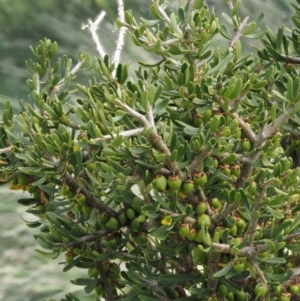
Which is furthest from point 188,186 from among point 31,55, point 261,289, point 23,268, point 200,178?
point 31,55

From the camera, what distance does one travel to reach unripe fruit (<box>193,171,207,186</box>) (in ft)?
1.31

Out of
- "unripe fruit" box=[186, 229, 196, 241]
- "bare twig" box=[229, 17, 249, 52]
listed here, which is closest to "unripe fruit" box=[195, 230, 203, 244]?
"unripe fruit" box=[186, 229, 196, 241]

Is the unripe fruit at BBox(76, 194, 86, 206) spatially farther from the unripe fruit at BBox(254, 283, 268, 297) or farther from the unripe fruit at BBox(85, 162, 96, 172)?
the unripe fruit at BBox(254, 283, 268, 297)

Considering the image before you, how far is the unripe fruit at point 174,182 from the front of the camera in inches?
15.3

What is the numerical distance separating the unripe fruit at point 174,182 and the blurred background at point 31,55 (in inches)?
18.3

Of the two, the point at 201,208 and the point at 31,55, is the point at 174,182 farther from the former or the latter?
the point at 31,55

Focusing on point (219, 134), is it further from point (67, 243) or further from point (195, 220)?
point (67, 243)

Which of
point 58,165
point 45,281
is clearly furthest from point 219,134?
point 45,281

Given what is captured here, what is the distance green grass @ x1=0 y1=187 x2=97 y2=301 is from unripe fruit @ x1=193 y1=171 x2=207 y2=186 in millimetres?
460

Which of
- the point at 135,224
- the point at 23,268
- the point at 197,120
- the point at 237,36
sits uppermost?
the point at 237,36

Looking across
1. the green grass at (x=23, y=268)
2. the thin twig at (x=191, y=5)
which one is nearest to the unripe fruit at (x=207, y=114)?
the thin twig at (x=191, y=5)

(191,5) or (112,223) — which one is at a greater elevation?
(191,5)

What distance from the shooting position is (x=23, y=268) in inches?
34.2

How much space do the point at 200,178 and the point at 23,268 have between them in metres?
→ 0.58
